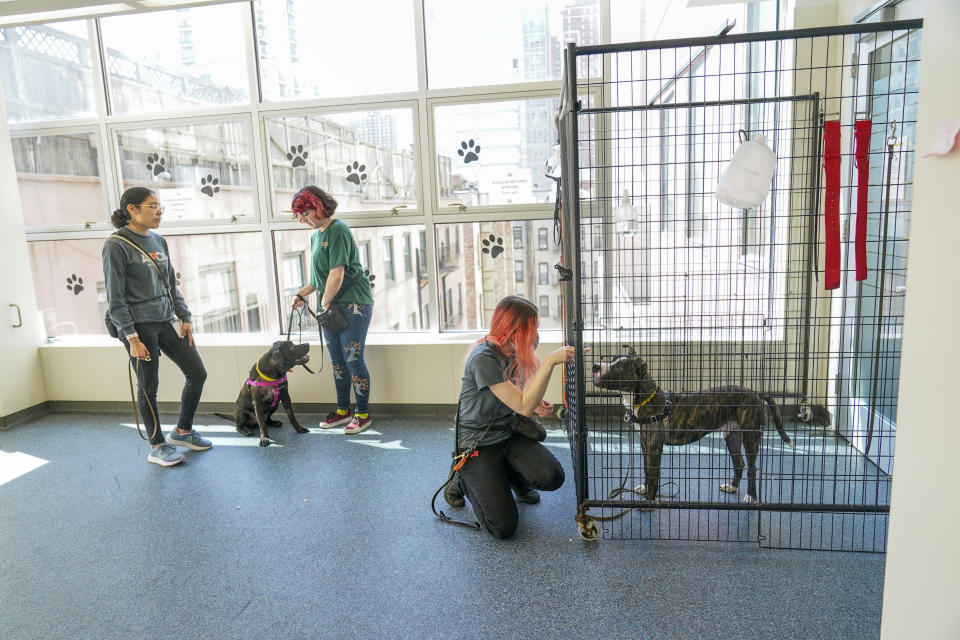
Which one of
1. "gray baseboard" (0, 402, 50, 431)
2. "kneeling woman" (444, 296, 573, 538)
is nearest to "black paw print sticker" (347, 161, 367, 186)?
"kneeling woman" (444, 296, 573, 538)

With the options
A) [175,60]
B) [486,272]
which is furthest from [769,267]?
[175,60]

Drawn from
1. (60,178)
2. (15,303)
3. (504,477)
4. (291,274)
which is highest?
(60,178)

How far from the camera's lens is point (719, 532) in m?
2.56

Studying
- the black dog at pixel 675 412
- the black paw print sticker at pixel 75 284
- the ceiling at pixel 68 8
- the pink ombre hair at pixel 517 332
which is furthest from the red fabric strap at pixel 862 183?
the black paw print sticker at pixel 75 284

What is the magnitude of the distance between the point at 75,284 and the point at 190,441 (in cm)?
186

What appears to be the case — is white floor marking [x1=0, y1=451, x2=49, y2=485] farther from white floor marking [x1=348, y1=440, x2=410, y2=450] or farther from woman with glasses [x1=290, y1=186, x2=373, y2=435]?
white floor marking [x1=348, y1=440, x2=410, y2=450]

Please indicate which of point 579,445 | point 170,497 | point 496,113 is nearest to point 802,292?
point 579,445

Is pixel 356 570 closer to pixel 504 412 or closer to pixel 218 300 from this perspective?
pixel 504 412

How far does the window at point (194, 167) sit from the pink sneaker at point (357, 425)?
5.16 ft

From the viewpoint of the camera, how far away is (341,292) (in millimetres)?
3855

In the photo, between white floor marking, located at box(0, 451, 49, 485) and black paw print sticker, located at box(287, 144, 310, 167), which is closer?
white floor marking, located at box(0, 451, 49, 485)

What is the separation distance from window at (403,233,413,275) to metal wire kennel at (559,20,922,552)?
3.88 feet

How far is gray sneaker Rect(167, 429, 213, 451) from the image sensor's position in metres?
3.70

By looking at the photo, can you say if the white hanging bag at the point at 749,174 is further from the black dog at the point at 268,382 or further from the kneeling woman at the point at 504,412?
the black dog at the point at 268,382
